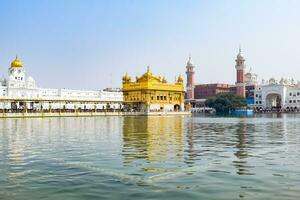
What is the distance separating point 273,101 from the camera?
137 metres

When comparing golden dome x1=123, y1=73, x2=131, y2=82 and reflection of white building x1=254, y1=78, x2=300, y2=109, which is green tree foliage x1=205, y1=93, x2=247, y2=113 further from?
golden dome x1=123, y1=73, x2=131, y2=82

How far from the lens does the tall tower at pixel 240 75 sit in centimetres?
13738

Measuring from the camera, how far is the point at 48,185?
24.6ft

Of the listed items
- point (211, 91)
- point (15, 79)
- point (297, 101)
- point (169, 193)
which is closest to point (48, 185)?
point (169, 193)

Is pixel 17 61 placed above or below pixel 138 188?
above

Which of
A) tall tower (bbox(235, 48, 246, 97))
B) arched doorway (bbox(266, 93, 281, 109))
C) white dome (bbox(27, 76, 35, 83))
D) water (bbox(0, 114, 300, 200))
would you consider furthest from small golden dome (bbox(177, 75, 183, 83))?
water (bbox(0, 114, 300, 200))

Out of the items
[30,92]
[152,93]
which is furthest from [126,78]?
[30,92]

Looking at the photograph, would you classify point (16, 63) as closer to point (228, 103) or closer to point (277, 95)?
point (228, 103)

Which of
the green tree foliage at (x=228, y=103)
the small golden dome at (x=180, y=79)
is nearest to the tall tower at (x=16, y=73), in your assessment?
the small golden dome at (x=180, y=79)

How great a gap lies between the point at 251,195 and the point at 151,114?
6724 centimetres

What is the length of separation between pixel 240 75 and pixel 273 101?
15.0 meters

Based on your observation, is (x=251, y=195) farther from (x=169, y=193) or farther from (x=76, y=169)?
(x=76, y=169)

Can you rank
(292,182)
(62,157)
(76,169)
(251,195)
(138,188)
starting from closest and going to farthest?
(251,195), (138,188), (292,182), (76,169), (62,157)

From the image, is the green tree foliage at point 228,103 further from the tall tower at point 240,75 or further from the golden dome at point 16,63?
the golden dome at point 16,63
